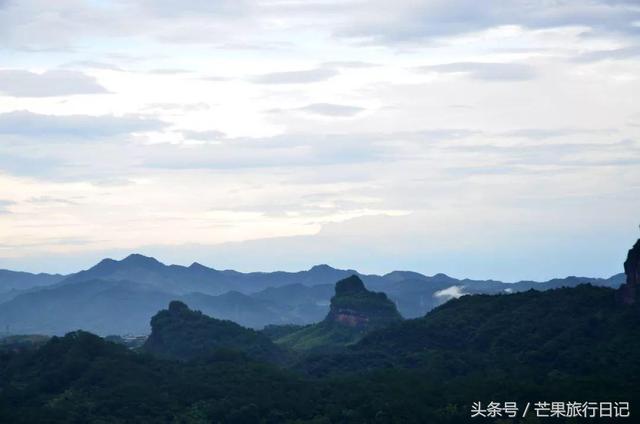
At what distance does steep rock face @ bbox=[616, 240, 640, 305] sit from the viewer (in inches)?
4104

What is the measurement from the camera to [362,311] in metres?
170

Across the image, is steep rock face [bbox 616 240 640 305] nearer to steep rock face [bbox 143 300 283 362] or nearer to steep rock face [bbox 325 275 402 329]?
steep rock face [bbox 143 300 283 362]

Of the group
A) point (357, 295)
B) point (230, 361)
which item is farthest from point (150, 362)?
point (357, 295)

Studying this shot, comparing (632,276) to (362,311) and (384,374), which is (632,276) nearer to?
(384,374)

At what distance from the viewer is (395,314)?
175000 millimetres

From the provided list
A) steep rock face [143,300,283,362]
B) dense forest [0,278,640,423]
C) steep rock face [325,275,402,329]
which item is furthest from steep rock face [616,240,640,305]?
steep rock face [325,275,402,329]

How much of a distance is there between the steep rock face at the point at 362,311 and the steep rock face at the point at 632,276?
62699mm

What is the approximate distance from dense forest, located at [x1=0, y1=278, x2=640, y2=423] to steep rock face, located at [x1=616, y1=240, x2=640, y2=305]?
0.95 m

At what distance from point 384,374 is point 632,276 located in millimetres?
29070

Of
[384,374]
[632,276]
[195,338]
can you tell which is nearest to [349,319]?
[195,338]

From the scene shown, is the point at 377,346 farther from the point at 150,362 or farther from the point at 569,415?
the point at 569,415

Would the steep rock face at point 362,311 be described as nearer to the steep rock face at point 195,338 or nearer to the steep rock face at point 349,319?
the steep rock face at point 349,319

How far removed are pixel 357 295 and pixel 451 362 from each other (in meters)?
67.7

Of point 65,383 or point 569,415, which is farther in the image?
point 65,383
